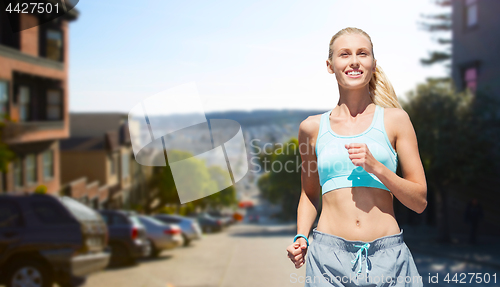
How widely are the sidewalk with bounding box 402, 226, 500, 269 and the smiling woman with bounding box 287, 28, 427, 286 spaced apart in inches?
386

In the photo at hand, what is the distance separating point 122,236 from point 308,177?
308 inches

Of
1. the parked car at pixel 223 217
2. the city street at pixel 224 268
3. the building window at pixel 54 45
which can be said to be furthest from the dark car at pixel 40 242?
the parked car at pixel 223 217

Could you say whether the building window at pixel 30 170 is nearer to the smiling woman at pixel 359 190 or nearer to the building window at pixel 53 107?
the building window at pixel 53 107

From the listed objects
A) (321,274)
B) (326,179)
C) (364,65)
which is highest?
(364,65)

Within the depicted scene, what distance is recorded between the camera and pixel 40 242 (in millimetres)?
6012

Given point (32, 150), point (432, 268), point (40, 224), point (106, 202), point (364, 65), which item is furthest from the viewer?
point (432, 268)

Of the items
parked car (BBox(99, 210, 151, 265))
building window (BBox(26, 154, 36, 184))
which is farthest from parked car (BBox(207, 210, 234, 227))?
building window (BBox(26, 154, 36, 184))

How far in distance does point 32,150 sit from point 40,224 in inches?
92.0

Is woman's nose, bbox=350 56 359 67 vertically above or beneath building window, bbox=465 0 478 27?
beneath

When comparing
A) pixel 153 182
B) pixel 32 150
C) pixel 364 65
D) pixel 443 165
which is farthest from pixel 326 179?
pixel 443 165

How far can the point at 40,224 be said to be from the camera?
6.04 m

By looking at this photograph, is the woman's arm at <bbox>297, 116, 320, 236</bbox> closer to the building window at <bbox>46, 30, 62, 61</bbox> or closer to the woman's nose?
the woman's nose

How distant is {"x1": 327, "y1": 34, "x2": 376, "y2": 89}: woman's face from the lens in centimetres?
163

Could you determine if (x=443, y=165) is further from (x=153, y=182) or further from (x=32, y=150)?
(x=32, y=150)
